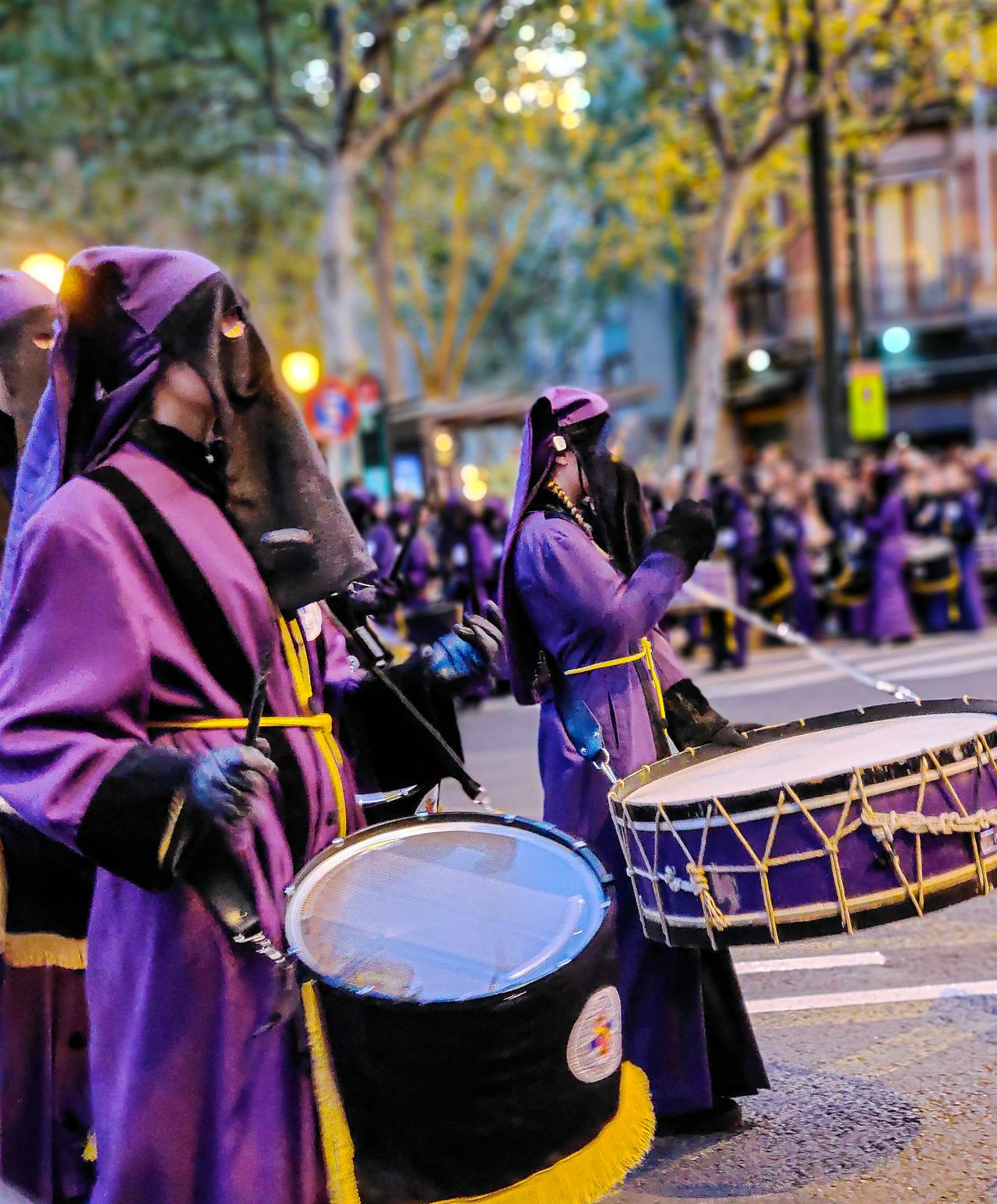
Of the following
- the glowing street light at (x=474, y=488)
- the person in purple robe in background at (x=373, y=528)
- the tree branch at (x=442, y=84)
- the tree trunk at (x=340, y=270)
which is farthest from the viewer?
the glowing street light at (x=474, y=488)

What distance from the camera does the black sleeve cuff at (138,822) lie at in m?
2.21

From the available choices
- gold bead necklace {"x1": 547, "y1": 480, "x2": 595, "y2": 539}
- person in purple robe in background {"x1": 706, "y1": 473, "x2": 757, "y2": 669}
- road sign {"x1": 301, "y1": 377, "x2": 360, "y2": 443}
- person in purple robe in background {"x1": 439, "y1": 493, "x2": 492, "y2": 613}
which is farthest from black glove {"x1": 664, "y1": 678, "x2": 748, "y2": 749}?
road sign {"x1": 301, "y1": 377, "x2": 360, "y2": 443}

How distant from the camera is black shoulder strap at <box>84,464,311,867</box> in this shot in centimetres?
240

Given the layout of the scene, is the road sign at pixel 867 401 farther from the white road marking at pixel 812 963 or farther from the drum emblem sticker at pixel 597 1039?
the drum emblem sticker at pixel 597 1039

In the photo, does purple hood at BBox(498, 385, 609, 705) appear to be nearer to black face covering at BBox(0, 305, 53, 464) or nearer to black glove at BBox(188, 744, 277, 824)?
black face covering at BBox(0, 305, 53, 464)

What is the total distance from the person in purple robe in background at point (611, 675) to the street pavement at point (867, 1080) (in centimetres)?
19

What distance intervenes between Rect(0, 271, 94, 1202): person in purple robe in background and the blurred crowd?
1014 centimetres

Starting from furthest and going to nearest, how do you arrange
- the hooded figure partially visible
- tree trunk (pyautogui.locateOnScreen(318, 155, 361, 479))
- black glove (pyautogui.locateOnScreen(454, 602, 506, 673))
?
tree trunk (pyautogui.locateOnScreen(318, 155, 361, 479)) → black glove (pyautogui.locateOnScreen(454, 602, 506, 673)) → the hooded figure partially visible

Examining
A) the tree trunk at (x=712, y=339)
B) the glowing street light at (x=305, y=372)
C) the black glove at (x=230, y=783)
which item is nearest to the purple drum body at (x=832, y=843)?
the black glove at (x=230, y=783)

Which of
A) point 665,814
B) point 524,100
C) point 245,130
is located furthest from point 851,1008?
point 245,130

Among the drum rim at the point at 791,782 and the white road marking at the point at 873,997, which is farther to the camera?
the white road marking at the point at 873,997

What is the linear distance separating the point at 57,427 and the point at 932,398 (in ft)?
114

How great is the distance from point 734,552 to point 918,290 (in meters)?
22.6

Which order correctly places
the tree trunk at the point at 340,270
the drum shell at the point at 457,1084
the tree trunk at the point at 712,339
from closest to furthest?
the drum shell at the point at 457,1084, the tree trunk at the point at 340,270, the tree trunk at the point at 712,339
